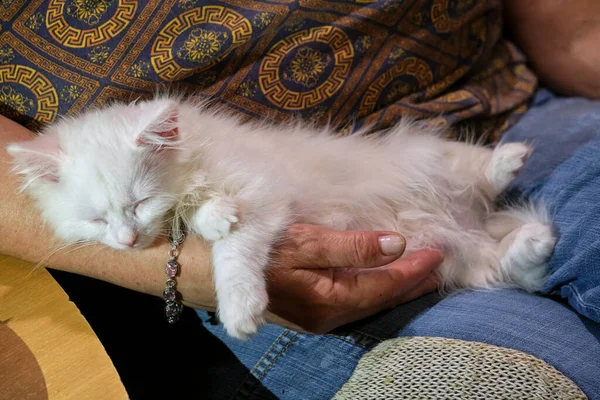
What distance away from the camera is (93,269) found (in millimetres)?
1032

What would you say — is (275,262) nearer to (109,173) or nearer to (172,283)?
(172,283)

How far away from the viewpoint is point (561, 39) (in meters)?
1.47

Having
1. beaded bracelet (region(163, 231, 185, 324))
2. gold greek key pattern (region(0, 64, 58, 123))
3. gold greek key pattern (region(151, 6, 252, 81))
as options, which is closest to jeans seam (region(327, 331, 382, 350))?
beaded bracelet (region(163, 231, 185, 324))

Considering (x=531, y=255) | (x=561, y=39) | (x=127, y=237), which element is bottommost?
(x=127, y=237)

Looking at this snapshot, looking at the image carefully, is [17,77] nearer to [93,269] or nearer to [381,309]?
[93,269]

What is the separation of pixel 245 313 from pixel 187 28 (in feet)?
2.13

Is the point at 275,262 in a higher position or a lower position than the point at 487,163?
lower

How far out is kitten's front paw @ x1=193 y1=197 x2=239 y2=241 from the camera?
3.06ft

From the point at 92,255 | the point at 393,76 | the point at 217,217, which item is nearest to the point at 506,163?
the point at 393,76

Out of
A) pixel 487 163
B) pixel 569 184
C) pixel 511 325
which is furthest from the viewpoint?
pixel 487 163

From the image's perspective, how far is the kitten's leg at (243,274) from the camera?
0.90 metres

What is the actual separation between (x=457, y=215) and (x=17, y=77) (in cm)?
113

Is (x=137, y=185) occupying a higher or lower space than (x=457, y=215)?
lower

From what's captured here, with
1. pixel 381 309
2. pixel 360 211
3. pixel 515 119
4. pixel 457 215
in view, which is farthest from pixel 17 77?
pixel 515 119
